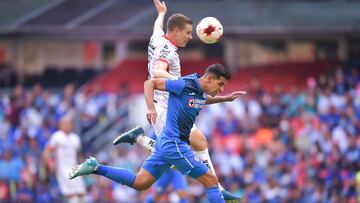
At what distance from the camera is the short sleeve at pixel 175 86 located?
1211cm

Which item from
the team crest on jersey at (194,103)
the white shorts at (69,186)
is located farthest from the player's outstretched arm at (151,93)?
the white shorts at (69,186)

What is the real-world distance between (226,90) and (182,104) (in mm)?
15874

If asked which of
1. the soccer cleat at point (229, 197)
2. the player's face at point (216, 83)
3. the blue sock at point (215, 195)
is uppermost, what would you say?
the player's face at point (216, 83)

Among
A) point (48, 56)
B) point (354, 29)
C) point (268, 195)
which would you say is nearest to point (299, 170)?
point (268, 195)

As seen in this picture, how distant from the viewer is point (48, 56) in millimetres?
35000

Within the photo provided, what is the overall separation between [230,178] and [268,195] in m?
1.33

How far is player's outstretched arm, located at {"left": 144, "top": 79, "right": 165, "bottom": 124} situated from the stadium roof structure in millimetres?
16991

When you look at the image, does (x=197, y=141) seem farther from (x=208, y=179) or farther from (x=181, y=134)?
(x=208, y=179)

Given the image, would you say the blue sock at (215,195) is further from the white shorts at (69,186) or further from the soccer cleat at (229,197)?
the white shorts at (69,186)

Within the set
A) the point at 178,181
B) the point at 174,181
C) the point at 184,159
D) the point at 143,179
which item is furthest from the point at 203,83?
the point at 174,181

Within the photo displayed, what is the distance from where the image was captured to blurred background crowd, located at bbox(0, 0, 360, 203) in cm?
2238

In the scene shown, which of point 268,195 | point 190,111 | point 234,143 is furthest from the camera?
point 234,143

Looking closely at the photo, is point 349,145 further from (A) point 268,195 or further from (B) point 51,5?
(B) point 51,5

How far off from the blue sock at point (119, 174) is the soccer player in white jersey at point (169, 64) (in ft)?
2.51
